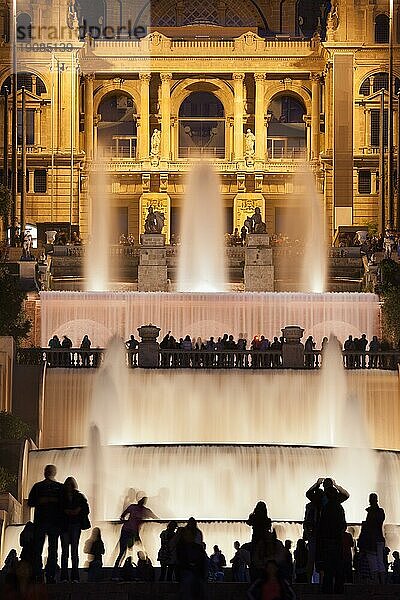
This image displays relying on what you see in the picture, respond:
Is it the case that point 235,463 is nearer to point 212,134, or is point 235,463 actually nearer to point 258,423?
point 258,423

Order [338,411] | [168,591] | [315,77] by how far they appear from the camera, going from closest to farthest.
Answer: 1. [168,591]
2. [338,411]
3. [315,77]

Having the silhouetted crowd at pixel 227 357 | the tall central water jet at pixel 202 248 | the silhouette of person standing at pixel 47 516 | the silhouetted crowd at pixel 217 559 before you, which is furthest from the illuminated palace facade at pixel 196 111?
the silhouette of person standing at pixel 47 516

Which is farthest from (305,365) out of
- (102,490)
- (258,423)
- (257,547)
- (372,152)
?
(372,152)

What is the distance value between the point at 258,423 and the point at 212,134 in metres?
59.1

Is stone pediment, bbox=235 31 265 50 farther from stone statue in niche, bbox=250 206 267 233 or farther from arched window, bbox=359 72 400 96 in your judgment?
stone statue in niche, bbox=250 206 267 233

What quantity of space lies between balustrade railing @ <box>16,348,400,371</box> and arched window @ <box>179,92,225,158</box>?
5559 centimetres

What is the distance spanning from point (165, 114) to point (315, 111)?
770 centimetres

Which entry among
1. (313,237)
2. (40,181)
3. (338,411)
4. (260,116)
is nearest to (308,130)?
(260,116)

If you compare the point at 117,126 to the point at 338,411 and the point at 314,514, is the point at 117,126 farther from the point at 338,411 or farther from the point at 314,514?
the point at 314,514

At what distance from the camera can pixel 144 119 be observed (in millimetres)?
99188

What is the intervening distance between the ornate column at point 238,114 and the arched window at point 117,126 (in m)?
5.28

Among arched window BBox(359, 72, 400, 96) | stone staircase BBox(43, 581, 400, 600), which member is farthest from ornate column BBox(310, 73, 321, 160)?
stone staircase BBox(43, 581, 400, 600)

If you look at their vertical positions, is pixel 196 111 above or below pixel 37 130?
above

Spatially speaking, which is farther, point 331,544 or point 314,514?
point 314,514
